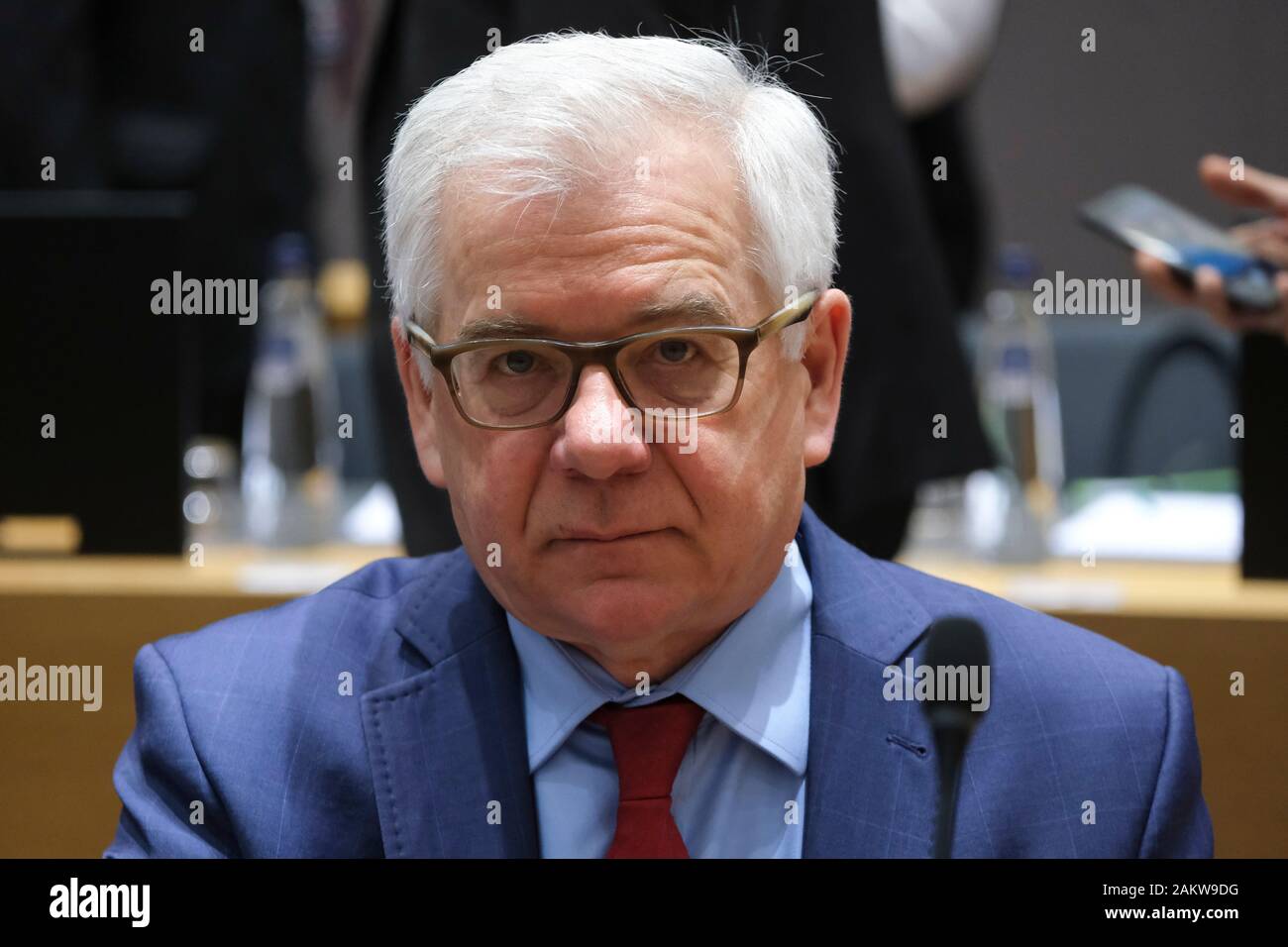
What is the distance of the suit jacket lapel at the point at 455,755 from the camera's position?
1.47 m

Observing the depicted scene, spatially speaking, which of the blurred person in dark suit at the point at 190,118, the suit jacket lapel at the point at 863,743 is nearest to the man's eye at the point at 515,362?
the suit jacket lapel at the point at 863,743

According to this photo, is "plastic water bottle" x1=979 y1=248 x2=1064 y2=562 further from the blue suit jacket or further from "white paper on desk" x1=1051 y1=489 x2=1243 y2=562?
the blue suit jacket

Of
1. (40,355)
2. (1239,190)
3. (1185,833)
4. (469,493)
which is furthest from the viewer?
(40,355)

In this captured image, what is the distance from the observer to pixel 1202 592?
175cm

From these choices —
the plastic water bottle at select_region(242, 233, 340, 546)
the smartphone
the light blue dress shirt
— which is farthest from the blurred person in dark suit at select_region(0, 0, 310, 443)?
the smartphone

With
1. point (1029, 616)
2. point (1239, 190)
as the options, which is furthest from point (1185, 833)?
point (1239, 190)

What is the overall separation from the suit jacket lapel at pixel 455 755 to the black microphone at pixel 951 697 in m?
0.39

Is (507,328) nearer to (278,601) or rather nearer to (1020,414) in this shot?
(278,601)

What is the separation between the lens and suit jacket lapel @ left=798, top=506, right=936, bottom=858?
4.76ft

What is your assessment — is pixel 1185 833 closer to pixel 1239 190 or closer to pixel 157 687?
pixel 1239 190

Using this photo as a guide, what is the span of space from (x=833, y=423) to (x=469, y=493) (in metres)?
0.37

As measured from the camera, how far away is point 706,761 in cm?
149

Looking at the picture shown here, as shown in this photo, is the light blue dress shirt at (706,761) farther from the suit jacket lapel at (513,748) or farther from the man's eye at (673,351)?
the man's eye at (673,351)
